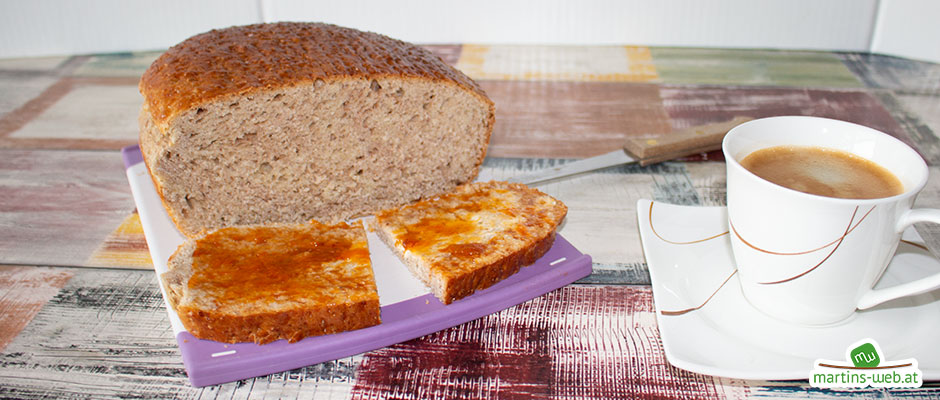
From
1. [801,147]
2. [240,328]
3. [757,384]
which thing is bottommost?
[757,384]

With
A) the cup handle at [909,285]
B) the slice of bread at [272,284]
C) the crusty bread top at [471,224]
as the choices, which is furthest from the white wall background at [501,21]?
the cup handle at [909,285]

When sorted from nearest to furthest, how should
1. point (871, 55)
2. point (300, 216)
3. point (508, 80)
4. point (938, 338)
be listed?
point (938, 338) → point (300, 216) → point (508, 80) → point (871, 55)

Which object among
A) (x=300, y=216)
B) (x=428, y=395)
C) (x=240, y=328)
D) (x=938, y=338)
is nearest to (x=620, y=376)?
(x=428, y=395)

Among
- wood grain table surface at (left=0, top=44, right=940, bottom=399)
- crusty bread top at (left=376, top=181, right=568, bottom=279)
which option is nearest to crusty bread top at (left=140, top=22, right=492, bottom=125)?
crusty bread top at (left=376, top=181, right=568, bottom=279)

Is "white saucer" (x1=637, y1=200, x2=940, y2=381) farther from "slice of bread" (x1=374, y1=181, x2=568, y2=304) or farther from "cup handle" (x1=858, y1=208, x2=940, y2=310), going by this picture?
"slice of bread" (x1=374, y1=181, x2=568, y2=304)

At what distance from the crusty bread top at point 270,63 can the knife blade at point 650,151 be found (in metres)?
0.37

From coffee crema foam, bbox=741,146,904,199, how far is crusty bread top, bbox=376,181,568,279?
0.56 meters

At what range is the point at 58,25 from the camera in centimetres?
376

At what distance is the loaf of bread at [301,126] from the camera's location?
1.91 meters

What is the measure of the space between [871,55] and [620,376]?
3.09 m

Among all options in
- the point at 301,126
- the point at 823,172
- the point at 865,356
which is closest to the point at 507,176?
the point at 301,126

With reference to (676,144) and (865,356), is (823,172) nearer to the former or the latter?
(865,356)

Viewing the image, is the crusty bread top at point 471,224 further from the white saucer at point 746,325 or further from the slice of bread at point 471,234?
the white saucer at point 746,325

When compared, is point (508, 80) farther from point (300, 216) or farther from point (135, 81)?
point (135, 81)
